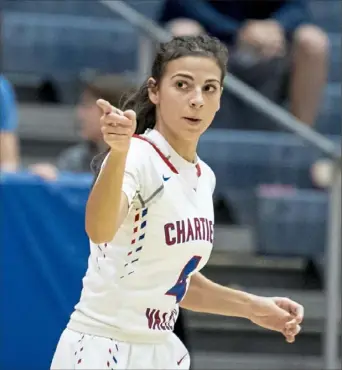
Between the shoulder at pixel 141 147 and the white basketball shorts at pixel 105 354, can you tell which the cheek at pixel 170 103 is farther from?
the white basketball shorts at pixel 105 354

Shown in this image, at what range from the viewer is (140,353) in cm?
244

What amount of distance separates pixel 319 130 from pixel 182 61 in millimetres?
3650

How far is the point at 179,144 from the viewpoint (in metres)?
2.49

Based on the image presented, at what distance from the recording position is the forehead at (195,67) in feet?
7.86

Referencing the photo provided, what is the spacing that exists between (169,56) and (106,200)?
47cm

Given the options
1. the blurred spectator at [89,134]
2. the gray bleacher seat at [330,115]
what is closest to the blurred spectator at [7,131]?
the blurred spectator at [89,134]

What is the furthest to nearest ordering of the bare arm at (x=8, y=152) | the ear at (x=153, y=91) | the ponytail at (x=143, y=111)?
the bare arm at (x=8, y=152) < the ponytail at (x=143, y=111) < the ear at (x=153, y=91)

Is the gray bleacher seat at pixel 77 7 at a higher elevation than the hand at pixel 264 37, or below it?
higher

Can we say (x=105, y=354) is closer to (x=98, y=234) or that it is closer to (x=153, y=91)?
(x=98, y=234)

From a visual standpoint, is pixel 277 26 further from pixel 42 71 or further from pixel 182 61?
pixel 182 61

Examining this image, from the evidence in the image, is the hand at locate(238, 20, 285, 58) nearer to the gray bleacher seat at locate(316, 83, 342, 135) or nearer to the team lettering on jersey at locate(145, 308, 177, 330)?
the gray bleacher seat at locate(316, 83, 342, 135)

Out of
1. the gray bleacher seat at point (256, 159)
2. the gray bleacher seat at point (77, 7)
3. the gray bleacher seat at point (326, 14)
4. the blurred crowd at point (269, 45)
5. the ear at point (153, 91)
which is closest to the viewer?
the ear at point (153, 91)

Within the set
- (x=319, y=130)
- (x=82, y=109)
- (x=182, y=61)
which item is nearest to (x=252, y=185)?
(x=319, y=130)

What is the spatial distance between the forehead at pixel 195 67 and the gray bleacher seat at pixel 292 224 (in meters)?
2.65
